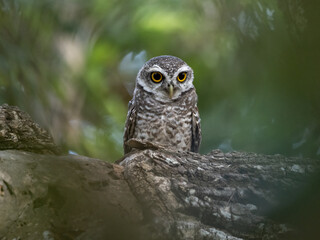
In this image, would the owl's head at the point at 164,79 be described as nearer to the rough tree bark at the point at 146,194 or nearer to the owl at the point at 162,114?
the owl at the point at 162,114

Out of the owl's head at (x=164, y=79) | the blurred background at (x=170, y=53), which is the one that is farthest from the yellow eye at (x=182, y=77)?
the blurred background at (x=170, y=53)

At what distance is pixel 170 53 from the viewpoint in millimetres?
1317

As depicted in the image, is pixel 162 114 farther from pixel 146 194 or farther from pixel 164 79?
pixel 146 194

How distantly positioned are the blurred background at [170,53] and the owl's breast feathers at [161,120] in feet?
1.60

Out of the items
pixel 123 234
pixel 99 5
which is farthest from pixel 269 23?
pixel 99 5

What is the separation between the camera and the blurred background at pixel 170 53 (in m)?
0.40

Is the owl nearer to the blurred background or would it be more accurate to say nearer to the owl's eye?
the owl's eye

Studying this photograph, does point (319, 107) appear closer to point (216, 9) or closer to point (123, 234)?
point (123, 234)

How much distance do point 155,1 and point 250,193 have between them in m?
0.66

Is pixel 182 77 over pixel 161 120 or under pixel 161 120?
over

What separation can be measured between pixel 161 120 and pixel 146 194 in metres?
1.18

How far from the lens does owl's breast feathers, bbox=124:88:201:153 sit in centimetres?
202

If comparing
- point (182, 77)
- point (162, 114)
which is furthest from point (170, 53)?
point (162, 114)

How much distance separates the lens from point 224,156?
3.74 ft
